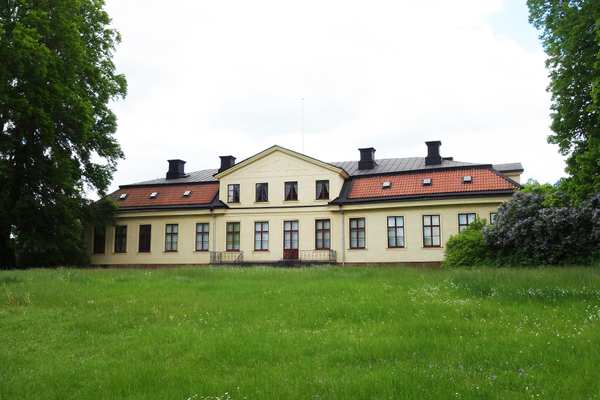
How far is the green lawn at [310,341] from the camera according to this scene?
621 cm

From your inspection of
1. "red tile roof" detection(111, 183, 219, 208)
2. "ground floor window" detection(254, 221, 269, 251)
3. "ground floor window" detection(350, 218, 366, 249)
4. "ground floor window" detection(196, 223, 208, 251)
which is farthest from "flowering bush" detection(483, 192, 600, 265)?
"red tile roof" detection(111, 183, 219, 208)

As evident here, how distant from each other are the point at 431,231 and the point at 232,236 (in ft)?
43.3

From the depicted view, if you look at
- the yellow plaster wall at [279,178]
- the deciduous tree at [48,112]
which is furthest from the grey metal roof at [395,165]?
the deciduous tree at [48,112]

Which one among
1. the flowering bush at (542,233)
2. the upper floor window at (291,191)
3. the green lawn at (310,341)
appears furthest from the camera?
the upper floor window at (291,191)

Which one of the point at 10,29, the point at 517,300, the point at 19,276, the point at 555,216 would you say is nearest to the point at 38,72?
the point at 10,29

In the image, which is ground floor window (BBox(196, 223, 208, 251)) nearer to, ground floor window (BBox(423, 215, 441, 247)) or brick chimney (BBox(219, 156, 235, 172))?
brick chimney (BBox(219, 156, 235, 172))

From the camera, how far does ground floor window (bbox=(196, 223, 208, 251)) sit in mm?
36000

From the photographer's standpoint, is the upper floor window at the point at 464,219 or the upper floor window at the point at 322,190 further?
the upper floor window at the point at 322,190

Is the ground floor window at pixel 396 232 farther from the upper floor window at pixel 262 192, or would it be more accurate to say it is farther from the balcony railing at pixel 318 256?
the upper floor window at pixel 262 192

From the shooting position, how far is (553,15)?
15773mm

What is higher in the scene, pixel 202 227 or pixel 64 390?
pixel 202 227

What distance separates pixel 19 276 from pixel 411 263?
21074mm

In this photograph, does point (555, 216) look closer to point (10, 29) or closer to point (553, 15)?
point (553, 15)

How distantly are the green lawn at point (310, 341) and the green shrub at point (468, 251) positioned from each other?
9844 millimetres
